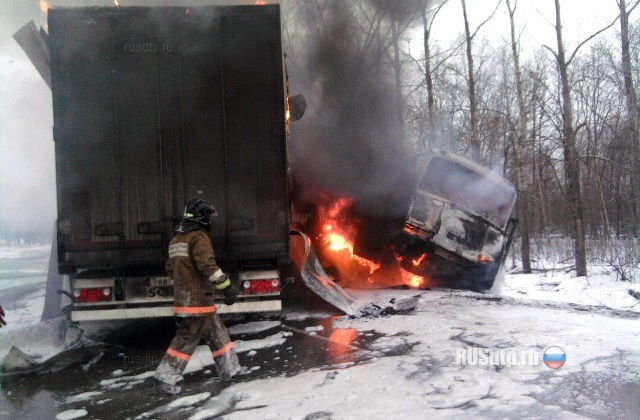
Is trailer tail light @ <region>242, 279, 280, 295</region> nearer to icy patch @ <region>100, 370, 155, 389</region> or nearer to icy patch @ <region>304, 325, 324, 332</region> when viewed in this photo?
icy patch @ <region>304, 325, 324, 332</region>

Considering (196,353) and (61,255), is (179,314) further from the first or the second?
(61,255)

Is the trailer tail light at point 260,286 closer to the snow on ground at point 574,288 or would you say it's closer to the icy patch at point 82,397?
the icy patch at point 82,397

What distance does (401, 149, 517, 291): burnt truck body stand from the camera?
317 inches

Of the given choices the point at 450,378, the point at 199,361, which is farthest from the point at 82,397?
the point at 450,378

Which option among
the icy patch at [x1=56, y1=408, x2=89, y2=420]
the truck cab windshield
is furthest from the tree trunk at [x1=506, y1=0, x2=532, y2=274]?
the icy patch at [x1=56, y1=408, x2=89, y2=420]

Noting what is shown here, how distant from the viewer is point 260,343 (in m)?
5.21

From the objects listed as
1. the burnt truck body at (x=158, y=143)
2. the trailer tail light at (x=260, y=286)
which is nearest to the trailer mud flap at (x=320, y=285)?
the trailer tail light at (x=260, y=286)

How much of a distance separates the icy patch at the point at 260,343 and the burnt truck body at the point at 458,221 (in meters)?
3.64

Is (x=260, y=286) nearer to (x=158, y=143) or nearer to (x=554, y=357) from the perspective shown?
(x=158, y=143)

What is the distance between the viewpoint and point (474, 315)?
19.7ft

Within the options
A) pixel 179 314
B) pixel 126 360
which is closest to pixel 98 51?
pixel 179 314

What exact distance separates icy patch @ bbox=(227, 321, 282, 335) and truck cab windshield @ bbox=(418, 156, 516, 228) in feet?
13.5

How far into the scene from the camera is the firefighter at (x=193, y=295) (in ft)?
12.6

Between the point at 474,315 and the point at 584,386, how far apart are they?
99.5 inches
